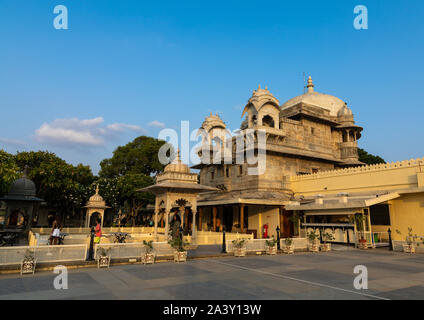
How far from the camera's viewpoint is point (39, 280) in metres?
9.24

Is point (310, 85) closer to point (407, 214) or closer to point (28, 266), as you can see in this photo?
point (407, 214)

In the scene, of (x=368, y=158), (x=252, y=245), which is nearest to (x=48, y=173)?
(x=252, y=245)

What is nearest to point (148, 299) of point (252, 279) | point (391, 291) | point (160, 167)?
point (252, 279)

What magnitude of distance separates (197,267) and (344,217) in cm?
1526

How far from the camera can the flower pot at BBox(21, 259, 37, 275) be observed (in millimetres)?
10305

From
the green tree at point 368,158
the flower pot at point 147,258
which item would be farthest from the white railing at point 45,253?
the green tree at point 368,158

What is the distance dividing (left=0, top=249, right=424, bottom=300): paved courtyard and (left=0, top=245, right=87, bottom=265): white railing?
95cm

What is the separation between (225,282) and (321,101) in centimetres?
3323

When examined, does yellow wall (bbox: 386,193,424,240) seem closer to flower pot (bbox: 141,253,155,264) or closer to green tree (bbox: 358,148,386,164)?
flower pot (bbox: 141,253,155,264)

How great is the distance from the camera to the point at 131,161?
52906 mm

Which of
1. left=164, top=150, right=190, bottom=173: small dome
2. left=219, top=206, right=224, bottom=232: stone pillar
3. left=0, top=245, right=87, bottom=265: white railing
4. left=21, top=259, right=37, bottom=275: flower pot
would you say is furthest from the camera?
left=219, top=206, right=224, bottom=232: stone pillar

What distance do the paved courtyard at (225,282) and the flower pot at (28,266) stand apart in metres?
0.36

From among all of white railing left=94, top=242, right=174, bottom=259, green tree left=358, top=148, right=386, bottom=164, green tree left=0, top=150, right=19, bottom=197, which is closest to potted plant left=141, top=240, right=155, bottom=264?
white railing left=94, top=242, right=174, bottom=259
